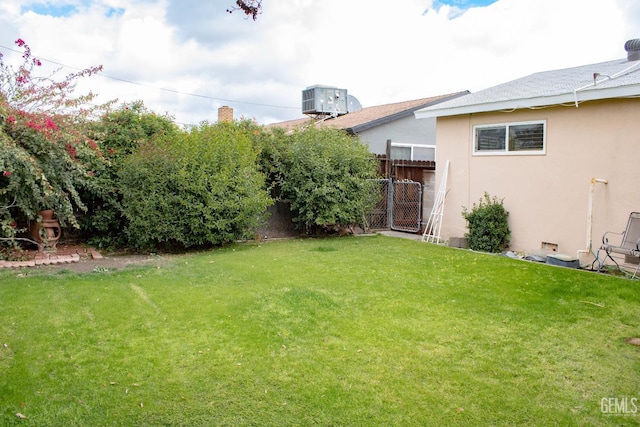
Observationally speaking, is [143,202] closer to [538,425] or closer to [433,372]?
[433,372]

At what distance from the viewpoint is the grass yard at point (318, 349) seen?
130 inches

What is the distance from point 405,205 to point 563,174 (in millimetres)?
5175

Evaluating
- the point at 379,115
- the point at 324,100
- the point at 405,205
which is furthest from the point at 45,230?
the point at 324,100

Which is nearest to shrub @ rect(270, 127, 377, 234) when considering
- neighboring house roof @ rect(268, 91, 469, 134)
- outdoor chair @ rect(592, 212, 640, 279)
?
neighboring house roof @ rect(268, 91, 469, 134)

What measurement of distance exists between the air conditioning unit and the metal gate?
6337 mm

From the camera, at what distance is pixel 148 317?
5.29 m

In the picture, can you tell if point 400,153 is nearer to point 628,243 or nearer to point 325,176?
point 325,176

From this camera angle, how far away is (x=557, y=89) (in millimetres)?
9070

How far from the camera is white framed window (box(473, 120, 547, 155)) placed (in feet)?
30.9

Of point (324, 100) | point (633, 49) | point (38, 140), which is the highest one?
point (324, 100)

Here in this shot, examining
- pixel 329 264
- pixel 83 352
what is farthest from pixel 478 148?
pixel 83 352

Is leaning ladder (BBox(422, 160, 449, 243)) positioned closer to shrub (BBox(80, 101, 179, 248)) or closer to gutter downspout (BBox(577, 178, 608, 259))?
gutter downspout (BBox(577, 178, 608, 259))

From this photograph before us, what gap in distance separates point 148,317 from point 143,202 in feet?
14.9

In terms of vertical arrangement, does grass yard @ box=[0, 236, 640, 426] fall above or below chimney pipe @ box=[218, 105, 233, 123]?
below
